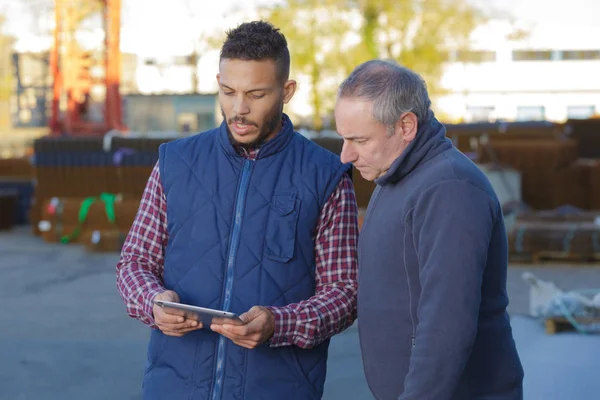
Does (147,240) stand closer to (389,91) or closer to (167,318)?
(167,318)

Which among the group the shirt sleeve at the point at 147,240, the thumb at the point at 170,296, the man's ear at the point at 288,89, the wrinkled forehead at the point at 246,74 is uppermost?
the wrinkled forehead at the point at 246,74

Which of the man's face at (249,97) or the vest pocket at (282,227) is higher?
the man's face at (249,97)

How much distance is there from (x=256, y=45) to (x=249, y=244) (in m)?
0.59

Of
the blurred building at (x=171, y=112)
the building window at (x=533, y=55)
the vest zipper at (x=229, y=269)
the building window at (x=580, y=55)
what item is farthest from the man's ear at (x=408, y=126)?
the building window at (x=533, y=55)

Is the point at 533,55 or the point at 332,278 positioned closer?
the point at 332,278

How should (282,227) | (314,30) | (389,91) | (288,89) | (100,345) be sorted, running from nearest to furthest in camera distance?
(389,91) → (282,227) → (288,89) → (100,345) → (314,30)

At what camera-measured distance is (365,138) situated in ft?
8.75

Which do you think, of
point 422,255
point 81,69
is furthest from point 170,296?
point 81,69

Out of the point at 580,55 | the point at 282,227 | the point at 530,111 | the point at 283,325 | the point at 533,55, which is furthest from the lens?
the point at 533,55

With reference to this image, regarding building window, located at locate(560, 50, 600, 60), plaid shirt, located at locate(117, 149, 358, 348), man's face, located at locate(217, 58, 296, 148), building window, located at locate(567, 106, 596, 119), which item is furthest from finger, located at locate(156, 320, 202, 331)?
building window, located at locate(560, 50, 600, 60)

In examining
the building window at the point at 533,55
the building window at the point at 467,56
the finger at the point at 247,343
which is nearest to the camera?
the finger at the point at 247,343

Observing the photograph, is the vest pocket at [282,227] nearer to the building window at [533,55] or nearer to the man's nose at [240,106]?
the man's nose at [240,106]

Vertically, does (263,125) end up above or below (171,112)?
above

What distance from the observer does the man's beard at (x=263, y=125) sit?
3072 millimetres
